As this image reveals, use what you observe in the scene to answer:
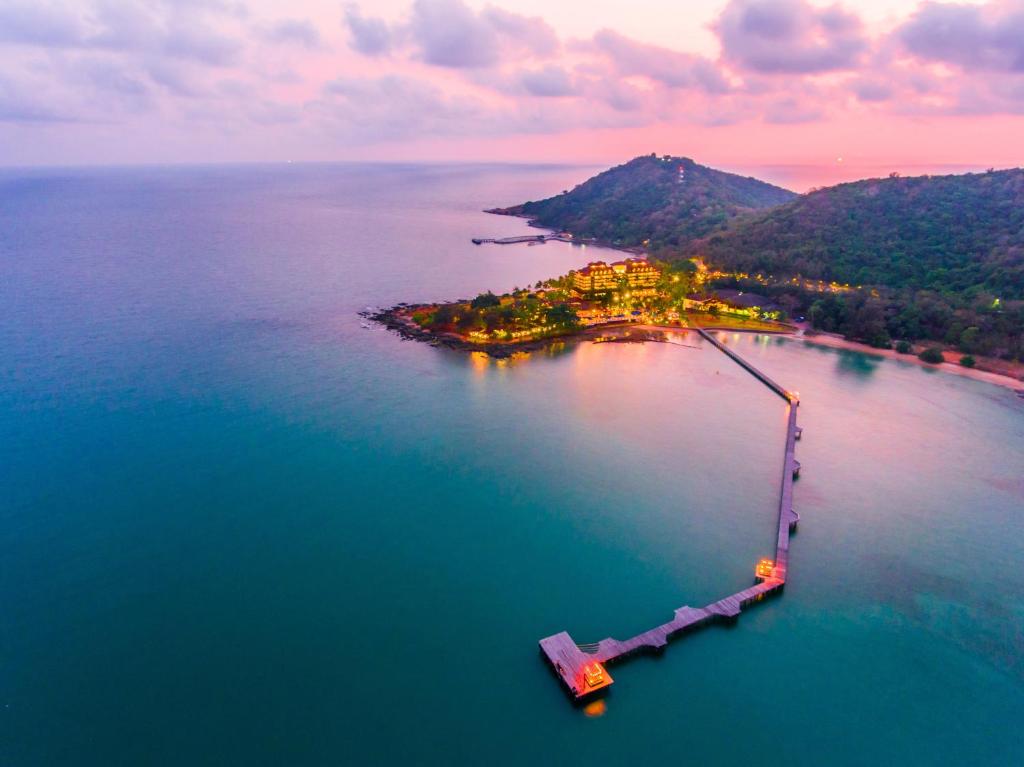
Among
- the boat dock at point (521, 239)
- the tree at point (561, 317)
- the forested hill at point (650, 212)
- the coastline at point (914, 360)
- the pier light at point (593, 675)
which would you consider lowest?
the pier light at point (593, 675)

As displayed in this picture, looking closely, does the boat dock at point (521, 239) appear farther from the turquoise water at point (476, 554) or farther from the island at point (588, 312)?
the turquoise water at point (476, 554)

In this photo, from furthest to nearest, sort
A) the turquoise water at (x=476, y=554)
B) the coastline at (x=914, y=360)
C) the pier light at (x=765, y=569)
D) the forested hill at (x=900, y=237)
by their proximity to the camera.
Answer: the forested hill at (x=900, y=237)
the coastline at (x=914, y=360)
the pier light at (x=765, y=569)
the turquoise water at (x=476, y=554)

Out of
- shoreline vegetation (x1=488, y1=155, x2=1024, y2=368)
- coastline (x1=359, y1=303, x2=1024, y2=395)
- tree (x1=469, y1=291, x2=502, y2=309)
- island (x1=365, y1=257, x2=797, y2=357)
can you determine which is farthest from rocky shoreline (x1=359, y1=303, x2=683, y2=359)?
shoreline vegetation (x1=488, y1=155, x2=1024, y2=368)

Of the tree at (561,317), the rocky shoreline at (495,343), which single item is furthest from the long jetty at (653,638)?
the tree at (561,317)

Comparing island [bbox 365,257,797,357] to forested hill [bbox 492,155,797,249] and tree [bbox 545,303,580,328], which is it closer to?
tree [bbox 545,303,580,328]

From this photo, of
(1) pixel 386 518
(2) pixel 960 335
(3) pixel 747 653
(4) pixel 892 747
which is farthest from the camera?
(2) pixel 960 335

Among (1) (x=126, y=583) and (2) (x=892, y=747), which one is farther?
(1) (x=126, y=583)

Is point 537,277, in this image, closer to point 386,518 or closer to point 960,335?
point 960,335

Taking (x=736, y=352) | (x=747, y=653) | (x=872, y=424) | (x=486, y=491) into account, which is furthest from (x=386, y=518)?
(x=736, y=352)

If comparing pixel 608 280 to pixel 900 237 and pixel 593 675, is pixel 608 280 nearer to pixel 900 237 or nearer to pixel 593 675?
pixel 900 237
